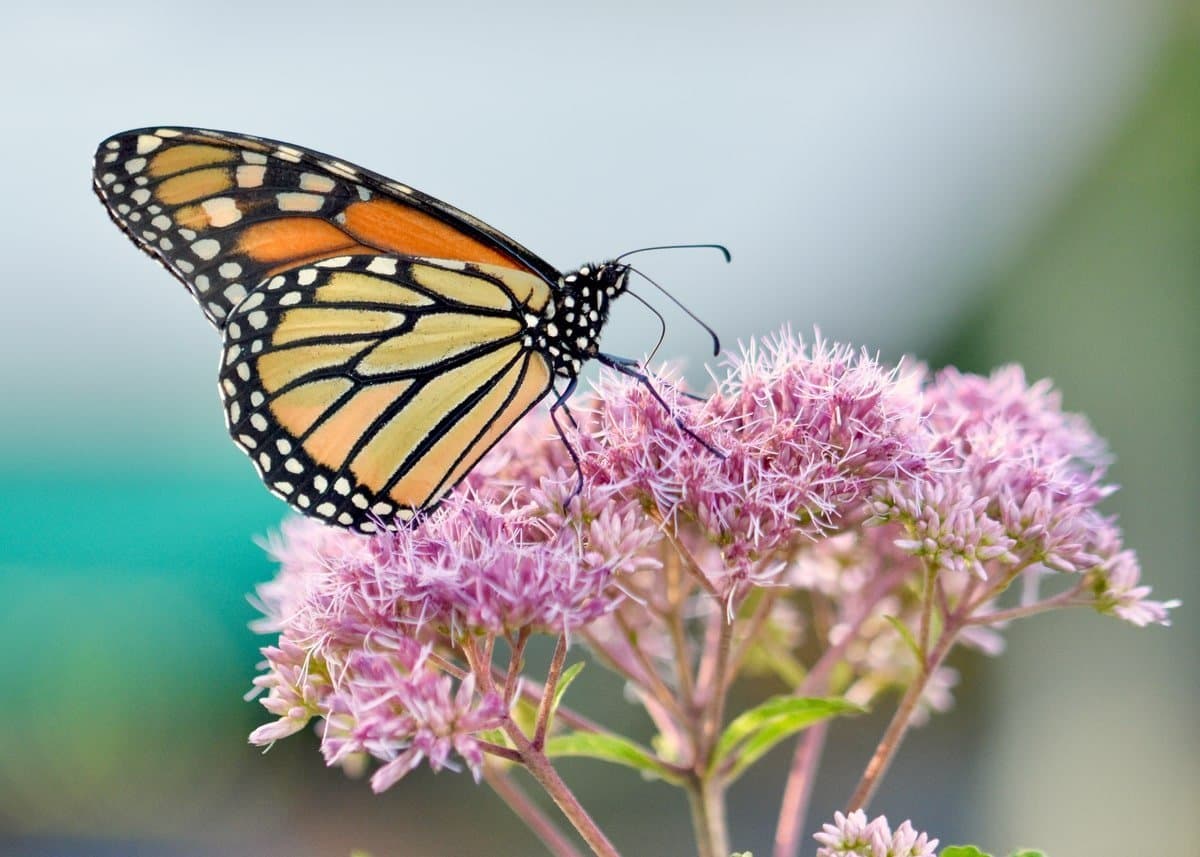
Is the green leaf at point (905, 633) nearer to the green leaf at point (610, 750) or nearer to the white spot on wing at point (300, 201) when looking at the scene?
the green leaf at point (610, 750)

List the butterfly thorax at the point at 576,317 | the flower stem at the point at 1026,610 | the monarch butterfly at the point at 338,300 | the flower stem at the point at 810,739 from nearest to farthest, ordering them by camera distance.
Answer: the flower stem at the point at 1026,610, the flower stem at the point at 810,739, the monarch butterfly at the point at 338,300, the butterfly thorax at the point at 576,317

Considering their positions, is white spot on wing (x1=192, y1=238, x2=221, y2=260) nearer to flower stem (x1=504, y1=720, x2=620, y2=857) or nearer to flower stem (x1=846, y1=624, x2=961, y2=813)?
flower stem (x1=504, y1=720, x2=620, y2=857)

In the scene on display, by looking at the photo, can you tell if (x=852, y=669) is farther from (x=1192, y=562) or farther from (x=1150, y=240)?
(x=1150, y=240)

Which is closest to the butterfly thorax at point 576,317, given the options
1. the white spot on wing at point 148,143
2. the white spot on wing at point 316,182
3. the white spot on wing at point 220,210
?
the white spot on wing at point 316,182

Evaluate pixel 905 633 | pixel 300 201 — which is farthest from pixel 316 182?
pixel 905 633

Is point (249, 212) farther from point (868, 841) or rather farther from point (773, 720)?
point (868, 841)

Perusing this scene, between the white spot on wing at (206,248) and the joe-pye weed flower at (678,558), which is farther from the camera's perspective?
the white spot on wing at (206,248)

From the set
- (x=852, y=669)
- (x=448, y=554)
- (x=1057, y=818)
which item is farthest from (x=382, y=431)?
(x=1057, y=818)
